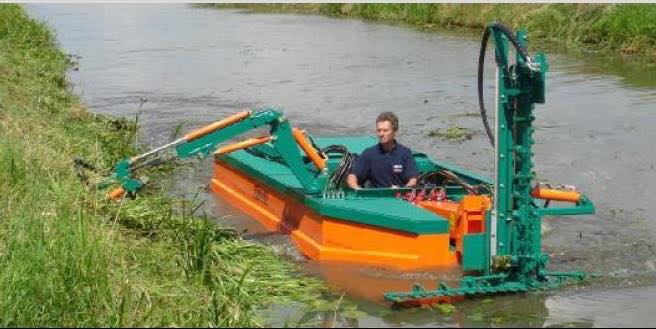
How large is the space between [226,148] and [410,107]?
1031 cm

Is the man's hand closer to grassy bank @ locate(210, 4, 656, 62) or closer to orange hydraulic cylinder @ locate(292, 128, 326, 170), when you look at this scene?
orange hydraulic cylinder @ locate(292, 128, 326, 170)

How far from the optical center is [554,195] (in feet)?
27.6

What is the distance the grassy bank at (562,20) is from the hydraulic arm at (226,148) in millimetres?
16081

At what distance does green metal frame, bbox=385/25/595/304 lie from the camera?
26.6 ft

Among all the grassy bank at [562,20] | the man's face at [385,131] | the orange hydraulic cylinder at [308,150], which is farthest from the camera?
the grassy bank at [562,20]

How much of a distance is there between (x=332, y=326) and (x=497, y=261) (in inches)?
64.2

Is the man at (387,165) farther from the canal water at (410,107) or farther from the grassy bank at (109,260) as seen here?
the grassy bank at (109,260)

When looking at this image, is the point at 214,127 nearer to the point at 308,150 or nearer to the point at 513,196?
the point at 308,150

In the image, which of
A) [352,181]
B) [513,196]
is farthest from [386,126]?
[513,196]

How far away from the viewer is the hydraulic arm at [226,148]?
9680mm

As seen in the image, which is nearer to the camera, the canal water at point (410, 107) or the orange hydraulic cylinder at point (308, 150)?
the canal water at point (410, 107)

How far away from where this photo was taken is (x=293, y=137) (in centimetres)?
1000

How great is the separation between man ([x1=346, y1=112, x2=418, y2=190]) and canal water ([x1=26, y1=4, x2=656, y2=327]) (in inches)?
41.6

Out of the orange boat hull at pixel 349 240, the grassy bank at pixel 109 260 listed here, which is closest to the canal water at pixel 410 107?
→ the orange boat hull at pixel 349 240
